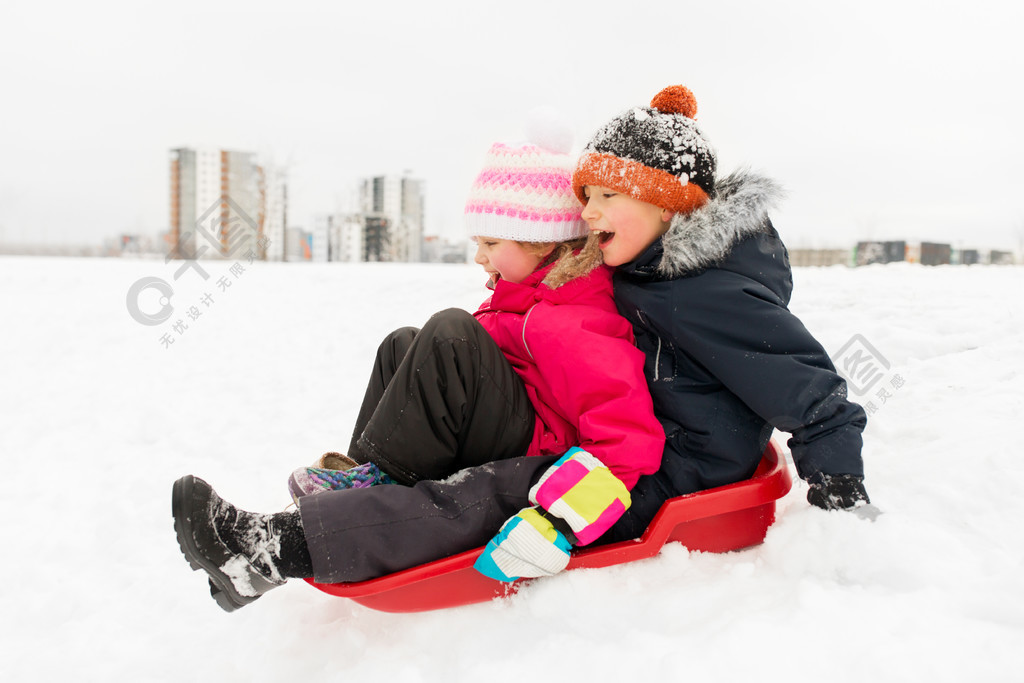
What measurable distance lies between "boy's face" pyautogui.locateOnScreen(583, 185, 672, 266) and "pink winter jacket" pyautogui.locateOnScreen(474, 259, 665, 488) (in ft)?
0.33

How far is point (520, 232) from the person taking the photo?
215 cm

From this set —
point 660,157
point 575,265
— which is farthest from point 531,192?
point 660,157

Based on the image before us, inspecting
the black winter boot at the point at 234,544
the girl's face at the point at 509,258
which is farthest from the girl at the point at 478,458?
the girl's face at the point at 509,258

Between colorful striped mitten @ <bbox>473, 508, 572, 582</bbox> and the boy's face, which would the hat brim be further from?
colorful striped mitten @ <bbox>473, 508, 572, 582</bbox>

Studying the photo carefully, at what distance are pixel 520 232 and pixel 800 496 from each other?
1.18 m

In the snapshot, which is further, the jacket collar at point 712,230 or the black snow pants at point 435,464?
the jacket collar at point 712,230

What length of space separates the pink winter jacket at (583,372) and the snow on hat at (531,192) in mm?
211

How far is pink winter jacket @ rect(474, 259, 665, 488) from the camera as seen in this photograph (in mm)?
1645

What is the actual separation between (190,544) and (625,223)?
135 cm

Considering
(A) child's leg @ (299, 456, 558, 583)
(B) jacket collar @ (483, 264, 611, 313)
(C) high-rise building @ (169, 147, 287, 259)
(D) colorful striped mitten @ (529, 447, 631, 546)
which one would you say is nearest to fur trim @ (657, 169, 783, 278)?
(B) jacket collar @ (483, 264, 611, 313)

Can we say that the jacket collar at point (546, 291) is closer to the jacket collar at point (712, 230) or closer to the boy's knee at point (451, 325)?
the jacket collar at point (712, 230)

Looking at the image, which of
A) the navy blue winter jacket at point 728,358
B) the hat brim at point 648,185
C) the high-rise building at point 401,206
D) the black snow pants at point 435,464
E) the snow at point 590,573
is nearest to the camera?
the snow at point 590,573

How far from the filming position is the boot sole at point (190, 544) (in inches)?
54.2

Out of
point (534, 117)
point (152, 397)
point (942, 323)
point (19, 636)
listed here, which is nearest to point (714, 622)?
point (534, 117)
